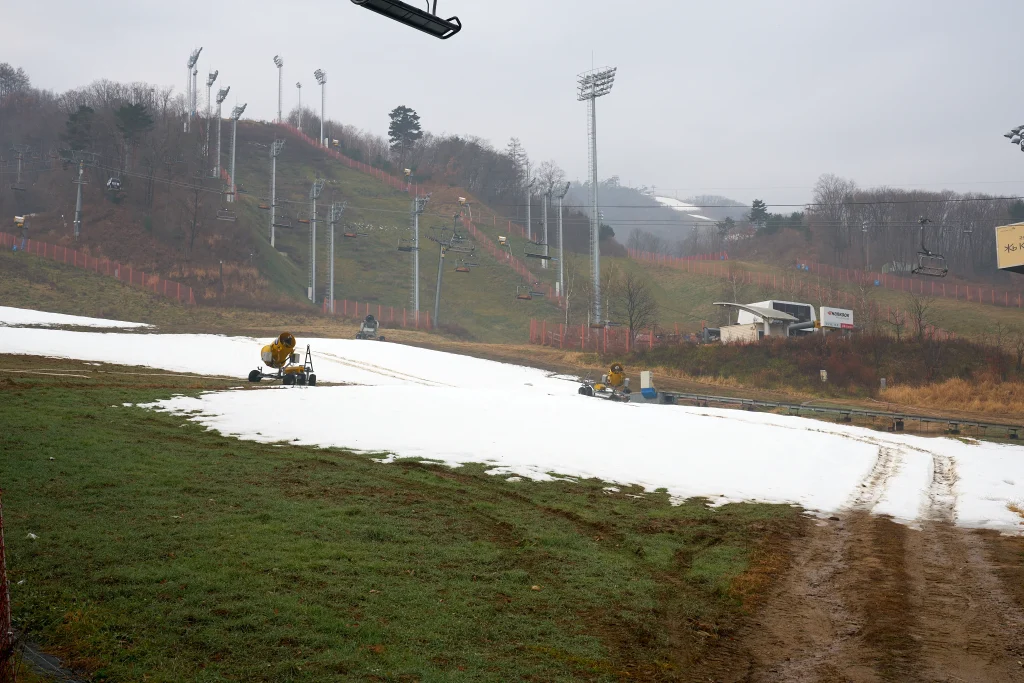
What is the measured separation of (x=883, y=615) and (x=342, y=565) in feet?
24.1

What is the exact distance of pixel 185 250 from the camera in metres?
91.2

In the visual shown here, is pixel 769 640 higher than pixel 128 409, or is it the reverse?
pixel 128 409

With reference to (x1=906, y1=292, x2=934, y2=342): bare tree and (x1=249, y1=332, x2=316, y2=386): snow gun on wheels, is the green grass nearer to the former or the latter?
(x1=249, y1=332, x2=316, y2=386): snow gun on wheels

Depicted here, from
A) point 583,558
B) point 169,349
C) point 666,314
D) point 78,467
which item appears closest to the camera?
point 583,558

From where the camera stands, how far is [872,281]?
11462cm

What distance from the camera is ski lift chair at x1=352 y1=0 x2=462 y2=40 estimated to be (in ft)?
34.8

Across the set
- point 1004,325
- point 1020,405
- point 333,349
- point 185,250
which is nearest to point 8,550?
point 333,349

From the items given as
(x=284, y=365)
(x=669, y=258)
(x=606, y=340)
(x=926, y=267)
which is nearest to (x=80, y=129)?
(x=606, y=340)

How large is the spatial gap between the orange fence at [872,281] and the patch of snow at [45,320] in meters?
86.6

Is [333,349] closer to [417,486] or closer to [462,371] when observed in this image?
[462,371]

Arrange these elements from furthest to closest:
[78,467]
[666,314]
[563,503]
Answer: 1. [666,314]
2. [563,503]
3. [78,467]

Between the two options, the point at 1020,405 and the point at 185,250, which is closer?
the point at 1020,405

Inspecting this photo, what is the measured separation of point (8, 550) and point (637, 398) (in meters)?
35.5

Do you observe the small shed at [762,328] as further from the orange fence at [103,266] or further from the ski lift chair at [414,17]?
the ski lift chair at [414,17]
